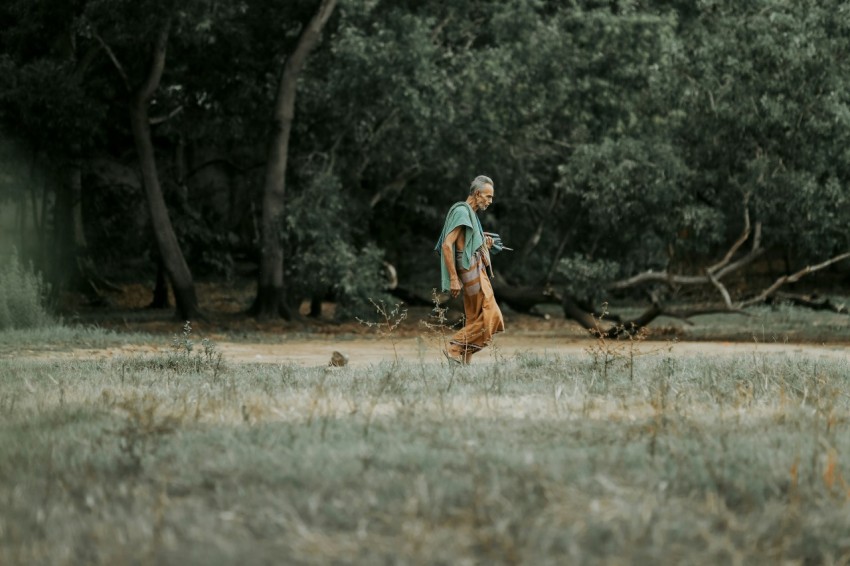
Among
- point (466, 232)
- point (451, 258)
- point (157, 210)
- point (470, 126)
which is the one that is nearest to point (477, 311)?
point (451, 258)

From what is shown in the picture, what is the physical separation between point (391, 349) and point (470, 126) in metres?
6.97

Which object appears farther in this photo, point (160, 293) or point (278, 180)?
point (160, 293)

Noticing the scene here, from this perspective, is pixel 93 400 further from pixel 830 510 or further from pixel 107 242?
pixel 107 242

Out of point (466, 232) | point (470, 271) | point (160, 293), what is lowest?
point (160, 293)

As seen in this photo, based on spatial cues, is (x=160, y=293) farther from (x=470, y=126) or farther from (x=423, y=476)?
(x=423, y=476)

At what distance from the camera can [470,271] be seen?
13641 millimetres

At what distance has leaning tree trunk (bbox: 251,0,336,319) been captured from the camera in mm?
A: 25719

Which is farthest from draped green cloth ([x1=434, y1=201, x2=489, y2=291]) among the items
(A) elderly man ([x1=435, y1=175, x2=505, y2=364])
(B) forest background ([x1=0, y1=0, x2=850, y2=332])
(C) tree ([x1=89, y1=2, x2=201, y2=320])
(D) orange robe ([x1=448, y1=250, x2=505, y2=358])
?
(C) tree ([x1=89, y1=2, x2=201, y2=320])

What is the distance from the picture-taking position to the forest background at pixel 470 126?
21125mm

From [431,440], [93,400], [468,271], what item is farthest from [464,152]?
[431,440]

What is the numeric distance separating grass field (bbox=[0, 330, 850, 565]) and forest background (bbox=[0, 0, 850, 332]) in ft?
36.9

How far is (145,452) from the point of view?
24.3ft

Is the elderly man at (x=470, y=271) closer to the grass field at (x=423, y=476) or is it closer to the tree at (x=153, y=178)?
the grass field at (x=423, y=476)

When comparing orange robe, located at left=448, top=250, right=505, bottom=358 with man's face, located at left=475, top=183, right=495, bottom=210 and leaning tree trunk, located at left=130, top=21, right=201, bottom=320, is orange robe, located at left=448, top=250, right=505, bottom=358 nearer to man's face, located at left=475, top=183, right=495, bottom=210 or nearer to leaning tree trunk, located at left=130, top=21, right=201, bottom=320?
man's face, located at left=475, top=183, right=495, bottom=210
